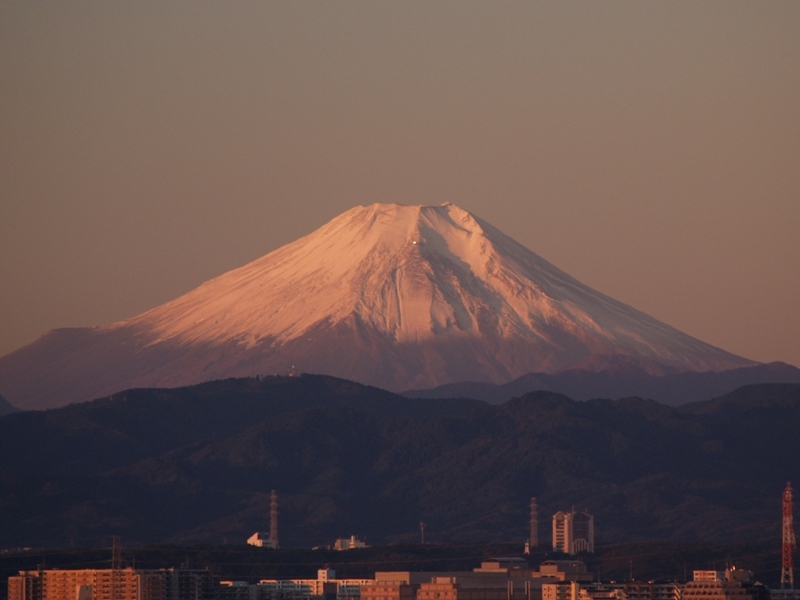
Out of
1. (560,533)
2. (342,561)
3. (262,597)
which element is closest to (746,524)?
(560,533)

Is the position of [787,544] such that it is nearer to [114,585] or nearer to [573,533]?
[114,585]

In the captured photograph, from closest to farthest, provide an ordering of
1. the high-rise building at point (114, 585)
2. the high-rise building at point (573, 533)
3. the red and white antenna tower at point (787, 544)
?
1. the high-rise building at point (114, 585)
2. the red and white antenna tower at point (787, 544)
3. the high-rise building at point (573, 533)

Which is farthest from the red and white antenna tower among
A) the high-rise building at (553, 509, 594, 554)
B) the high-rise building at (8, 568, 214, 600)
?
the high-rise building at (553, 509, 594, 554)

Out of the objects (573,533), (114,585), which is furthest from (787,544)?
(573,533)

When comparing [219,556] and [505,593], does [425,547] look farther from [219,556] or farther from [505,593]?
[505,593]

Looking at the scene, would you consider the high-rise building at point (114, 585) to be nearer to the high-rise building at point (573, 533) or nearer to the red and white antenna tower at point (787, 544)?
the red and white antenna tower at point (787, 544)

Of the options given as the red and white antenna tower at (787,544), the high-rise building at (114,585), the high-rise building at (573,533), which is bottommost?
the high-rise building at (114,585)

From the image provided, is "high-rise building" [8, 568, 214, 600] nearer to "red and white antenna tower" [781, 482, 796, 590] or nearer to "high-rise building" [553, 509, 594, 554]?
"red and white antenna tower" [781, 482, 796, 590]

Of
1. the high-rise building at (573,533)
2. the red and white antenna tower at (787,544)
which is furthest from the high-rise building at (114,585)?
the high-rise building at (573,533)
